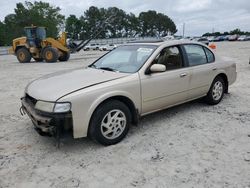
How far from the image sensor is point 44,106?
347cm

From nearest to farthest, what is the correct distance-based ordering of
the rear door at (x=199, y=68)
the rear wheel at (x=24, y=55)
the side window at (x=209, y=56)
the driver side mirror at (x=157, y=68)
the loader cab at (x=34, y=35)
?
the driver side mirror at (x=157, y=68)
the rear door at (x=199, y=68)
the side window at (x=209, y=56)
the loader cab at (x=34, y=35)
the rear wheel at (x=24, y=55)

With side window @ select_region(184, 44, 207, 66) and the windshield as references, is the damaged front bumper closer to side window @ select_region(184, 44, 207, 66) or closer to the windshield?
the windshield

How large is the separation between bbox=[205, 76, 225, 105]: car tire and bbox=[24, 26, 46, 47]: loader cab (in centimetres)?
1582

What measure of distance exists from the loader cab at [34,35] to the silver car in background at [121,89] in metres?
15.2

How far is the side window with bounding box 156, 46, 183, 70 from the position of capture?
14.7ft

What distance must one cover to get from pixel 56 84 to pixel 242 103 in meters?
4.00

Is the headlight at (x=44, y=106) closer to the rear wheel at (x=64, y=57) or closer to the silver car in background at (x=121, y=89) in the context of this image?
the silver car in background at (x=121, y=89)

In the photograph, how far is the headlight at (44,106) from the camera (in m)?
3.39

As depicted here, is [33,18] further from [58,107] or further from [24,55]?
[58,107]

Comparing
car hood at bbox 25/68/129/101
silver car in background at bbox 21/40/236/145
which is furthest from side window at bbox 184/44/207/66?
car hood at bbox 25/68/129/101

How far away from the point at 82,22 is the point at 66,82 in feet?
280

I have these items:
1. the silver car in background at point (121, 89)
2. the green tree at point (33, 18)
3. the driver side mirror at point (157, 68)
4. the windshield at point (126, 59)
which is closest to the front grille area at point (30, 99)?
the silver car in background at point (121, 89)

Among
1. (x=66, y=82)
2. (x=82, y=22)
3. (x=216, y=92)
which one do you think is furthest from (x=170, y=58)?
(x=82, y=22)

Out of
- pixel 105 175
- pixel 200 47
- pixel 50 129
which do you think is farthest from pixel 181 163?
pixel 200 47
